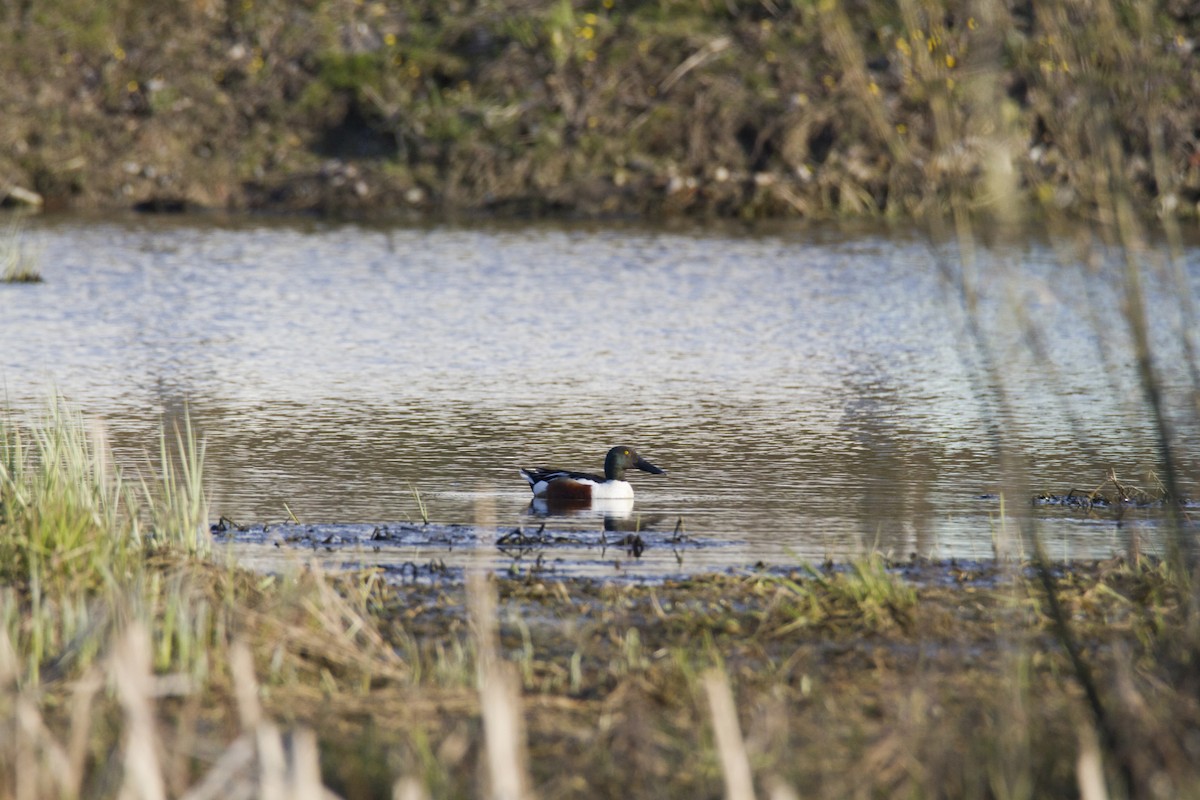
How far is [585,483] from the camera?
8.33 meters

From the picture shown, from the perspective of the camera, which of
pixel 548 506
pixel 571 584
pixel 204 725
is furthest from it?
pixel 548 506

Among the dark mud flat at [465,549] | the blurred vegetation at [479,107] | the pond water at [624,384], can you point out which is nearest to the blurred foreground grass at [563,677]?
the dark mud flat at [465,549]

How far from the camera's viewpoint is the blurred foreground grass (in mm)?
3947

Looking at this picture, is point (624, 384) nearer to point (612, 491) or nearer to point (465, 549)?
point (612, 491)

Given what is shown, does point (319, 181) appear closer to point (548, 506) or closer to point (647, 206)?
point (647, 206)

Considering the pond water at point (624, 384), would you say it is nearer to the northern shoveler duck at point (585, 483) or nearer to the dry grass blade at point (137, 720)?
the northern shoveler duck at point (585, 483)

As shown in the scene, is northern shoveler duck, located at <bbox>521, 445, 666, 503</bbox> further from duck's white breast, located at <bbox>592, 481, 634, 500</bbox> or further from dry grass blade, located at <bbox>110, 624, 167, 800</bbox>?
dry grass blade, located at <bbox>110, 624, 167, 800</bbox>

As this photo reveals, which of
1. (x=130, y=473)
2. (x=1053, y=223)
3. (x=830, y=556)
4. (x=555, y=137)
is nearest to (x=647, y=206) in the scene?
(x=555, y=137)

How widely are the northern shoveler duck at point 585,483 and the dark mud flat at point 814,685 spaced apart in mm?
1819

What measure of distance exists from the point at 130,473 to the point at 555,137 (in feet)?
53.0

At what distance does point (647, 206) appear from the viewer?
923 inches

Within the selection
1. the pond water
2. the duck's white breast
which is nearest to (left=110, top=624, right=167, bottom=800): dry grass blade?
the pond water

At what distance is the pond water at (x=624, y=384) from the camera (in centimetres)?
746

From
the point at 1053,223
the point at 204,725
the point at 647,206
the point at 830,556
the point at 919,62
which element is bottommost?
the point at 204,725
